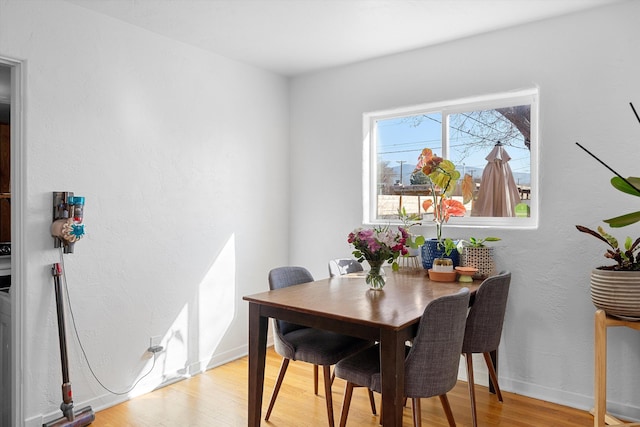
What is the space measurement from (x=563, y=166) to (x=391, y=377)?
1.86m

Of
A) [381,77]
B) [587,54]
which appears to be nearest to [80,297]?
[381,77]

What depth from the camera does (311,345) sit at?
242cm

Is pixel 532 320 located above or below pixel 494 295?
below

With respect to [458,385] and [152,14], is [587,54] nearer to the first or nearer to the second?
[458,385]

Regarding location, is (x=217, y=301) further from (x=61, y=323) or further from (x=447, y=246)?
(x=447, y=246)

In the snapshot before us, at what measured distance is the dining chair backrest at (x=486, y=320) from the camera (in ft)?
7.73

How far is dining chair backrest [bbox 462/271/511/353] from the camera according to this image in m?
2.36

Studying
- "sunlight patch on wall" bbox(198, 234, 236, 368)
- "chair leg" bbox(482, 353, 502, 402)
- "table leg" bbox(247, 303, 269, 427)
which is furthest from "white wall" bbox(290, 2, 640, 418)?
"sunlight patch on wall" bbox(198, 234, 236, 368)

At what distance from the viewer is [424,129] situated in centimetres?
351

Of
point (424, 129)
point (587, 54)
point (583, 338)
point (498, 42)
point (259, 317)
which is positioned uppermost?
point (498, 42)

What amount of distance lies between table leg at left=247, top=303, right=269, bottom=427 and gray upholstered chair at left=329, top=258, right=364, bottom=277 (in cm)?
96

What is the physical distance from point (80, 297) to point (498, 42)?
3166 mm

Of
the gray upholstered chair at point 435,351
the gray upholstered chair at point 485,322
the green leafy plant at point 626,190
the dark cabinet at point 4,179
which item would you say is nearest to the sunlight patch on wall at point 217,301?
the dark cabinet at point 4,179

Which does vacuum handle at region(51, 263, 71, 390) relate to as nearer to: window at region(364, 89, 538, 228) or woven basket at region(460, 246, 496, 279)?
window at region(364, 89, 538, 228)
